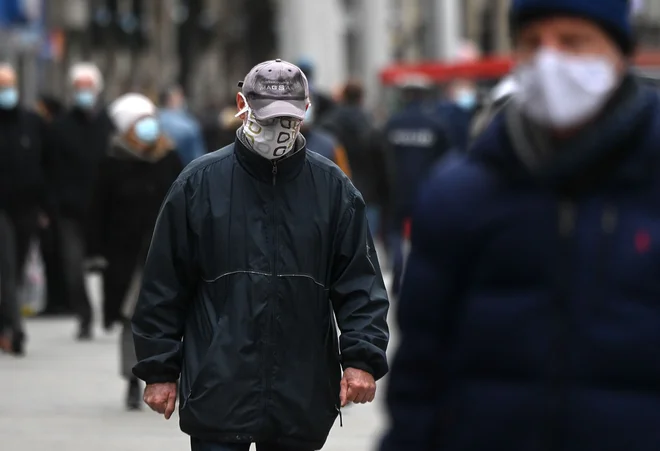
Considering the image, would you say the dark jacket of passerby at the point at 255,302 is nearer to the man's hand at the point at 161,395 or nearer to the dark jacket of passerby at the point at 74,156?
the man's hand at the point at 161,395

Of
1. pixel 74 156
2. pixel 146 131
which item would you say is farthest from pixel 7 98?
pixel 146 131

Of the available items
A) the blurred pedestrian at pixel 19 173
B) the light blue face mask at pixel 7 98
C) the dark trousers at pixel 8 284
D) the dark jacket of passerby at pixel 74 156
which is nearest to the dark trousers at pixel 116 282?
the dark trousers at pixel 8 284

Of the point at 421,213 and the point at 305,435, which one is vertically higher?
the point at 421,213

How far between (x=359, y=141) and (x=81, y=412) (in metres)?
8.84

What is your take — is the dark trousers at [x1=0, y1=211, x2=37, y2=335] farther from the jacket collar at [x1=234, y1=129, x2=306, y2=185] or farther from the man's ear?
the jacket collar at [x1=234, y1=129, x2=306, y2=185]

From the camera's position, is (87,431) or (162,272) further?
(87,431)

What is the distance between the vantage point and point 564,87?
3.56m

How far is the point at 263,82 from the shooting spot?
610cm

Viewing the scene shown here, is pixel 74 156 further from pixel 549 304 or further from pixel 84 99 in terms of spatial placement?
pixel 549 304

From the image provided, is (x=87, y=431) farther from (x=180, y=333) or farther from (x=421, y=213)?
(x=421, y=213)

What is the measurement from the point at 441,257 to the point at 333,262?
2.33 metres

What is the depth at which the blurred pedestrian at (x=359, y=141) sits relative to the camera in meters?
19.6

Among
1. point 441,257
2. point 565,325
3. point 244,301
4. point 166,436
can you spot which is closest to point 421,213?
point 441,257

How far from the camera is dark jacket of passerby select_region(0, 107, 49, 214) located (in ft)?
49.3
